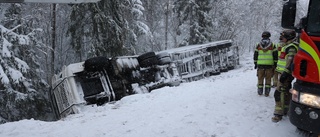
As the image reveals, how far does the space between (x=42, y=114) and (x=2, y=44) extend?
468 cm

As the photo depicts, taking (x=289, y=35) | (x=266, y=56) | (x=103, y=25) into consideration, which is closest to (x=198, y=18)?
(x=103, y=25)

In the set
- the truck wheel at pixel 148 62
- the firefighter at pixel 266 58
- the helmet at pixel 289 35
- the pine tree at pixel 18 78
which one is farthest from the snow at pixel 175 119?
the pine tree at pixel 18 78

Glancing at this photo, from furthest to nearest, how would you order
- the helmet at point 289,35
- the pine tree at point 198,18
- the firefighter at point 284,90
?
the pine tree at point 198,18, the helmet at point 289,35, the firefighter at point 284,90

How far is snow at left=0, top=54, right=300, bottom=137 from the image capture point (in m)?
4.59

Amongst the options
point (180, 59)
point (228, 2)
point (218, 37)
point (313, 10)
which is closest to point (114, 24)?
point (180, 59)

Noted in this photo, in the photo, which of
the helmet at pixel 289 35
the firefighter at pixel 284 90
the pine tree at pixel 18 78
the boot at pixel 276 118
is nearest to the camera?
the firefighter at pixel 284 90

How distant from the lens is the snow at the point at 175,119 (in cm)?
459

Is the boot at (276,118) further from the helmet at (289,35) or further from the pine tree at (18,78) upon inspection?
the pine tree at (18,78)

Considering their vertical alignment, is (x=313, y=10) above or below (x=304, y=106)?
above

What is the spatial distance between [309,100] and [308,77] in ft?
0.99

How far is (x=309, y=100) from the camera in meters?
3.34

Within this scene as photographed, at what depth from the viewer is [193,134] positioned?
4492 mm

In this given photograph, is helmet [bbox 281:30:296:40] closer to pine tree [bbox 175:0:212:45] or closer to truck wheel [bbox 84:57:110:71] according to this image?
truck wheel [bbox 84:57:110:71]

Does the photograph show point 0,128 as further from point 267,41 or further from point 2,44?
point 267,41
